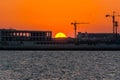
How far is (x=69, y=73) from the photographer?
87562 mm

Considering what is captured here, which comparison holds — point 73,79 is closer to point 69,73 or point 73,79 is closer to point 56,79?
point 56,79

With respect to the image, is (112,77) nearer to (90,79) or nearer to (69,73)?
(90,79)

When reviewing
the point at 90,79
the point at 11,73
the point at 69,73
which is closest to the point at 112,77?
the point at 90,79

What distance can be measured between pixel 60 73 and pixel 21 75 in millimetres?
6727

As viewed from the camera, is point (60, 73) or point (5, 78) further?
point (60, 73)

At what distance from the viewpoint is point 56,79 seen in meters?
77.2

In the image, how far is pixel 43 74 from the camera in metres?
85.6

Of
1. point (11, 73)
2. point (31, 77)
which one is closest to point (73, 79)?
A: point (31, 77)

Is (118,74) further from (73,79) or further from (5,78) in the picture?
(5,78)

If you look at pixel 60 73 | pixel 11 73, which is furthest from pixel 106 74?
pixel 11 73

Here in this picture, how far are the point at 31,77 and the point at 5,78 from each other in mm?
4159

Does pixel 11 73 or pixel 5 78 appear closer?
pixel 5 78

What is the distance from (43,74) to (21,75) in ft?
11.7

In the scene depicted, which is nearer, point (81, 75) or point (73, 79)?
point (73, 79)
